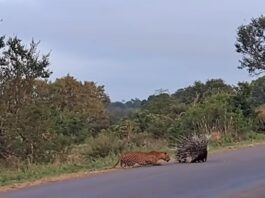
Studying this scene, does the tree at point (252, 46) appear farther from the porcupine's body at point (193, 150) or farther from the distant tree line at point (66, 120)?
the porcupine's body at point (193, 150)

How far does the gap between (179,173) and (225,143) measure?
40.5 ft

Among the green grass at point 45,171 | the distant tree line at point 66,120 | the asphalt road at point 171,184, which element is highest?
the distant tree line at point 66,120

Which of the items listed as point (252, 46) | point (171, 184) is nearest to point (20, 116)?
point (171, 184)

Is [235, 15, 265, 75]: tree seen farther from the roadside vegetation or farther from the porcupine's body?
the porcupine's body

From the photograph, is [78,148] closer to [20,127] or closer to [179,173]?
[20,127]

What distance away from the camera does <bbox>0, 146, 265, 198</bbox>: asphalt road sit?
558 inches

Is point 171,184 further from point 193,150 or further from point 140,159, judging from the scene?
point 193,150

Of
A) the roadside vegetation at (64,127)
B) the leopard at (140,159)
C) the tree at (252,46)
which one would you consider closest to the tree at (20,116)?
the roadside vegetation at (64,127)

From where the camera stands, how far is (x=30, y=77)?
87.2 ft

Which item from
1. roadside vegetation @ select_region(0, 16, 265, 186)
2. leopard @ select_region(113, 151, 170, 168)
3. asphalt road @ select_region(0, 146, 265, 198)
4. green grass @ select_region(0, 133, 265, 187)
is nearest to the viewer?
asphalt road @ select_region(0, 146, 265, 198)

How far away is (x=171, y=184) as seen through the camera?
51.5ft

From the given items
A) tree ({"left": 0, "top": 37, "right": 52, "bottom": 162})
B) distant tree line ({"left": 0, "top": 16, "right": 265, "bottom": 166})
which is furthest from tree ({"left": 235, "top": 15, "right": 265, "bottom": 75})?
tree ({"left": 0, "top": 37, "right": 52, "bottom": 162})

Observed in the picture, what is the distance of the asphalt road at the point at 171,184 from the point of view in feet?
46.5

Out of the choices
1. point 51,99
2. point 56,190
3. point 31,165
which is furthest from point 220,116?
point 56,190
